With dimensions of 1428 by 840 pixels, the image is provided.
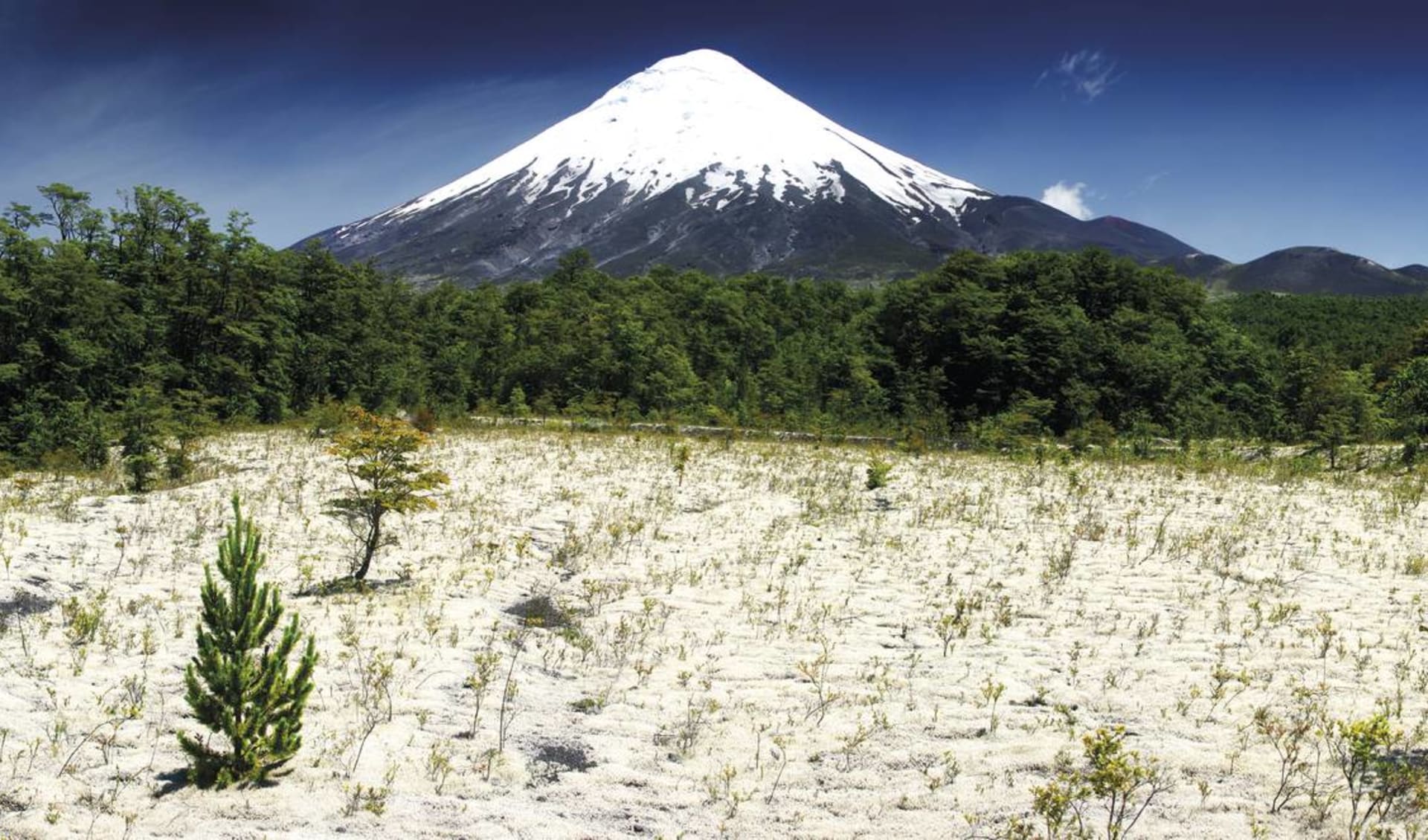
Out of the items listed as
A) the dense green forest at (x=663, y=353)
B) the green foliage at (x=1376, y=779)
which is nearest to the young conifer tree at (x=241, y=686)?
the green foliage at (x=1376, y=779)

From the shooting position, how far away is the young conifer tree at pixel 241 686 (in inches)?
204

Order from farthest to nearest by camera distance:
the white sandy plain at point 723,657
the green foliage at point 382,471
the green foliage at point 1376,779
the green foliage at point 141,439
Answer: the green foliage at point 141,439, the green foliage at point 382,471, the white sandy plain at point 723,657, the green foliage at point 1376,779

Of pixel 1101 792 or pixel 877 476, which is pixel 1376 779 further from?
pixel 877 476

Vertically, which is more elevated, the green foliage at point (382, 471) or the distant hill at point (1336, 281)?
the distant hill at point (1336, 281)

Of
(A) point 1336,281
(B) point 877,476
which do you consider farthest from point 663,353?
(A) point 1336,281

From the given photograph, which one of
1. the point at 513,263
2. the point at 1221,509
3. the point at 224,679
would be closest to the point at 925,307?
the point at 1221,509

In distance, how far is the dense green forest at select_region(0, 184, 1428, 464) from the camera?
80.1 feet

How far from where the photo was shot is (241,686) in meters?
5.27

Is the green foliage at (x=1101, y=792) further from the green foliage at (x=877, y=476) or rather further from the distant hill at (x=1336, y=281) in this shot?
the distant hill at (x=1336, y=281)

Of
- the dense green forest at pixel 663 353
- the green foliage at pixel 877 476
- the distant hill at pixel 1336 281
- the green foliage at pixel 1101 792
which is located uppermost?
the distant hill at pixel 1336 281

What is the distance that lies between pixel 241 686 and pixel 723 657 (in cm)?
429

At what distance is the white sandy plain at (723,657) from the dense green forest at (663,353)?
966cm

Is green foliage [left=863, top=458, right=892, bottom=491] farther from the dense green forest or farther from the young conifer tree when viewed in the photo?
the young conifer tree

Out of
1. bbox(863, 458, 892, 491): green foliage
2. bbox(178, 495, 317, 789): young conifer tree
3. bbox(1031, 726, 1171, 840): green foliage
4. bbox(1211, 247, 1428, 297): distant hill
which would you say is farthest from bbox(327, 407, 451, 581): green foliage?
bbox(1211, 247, 1428, 297): distant hill
